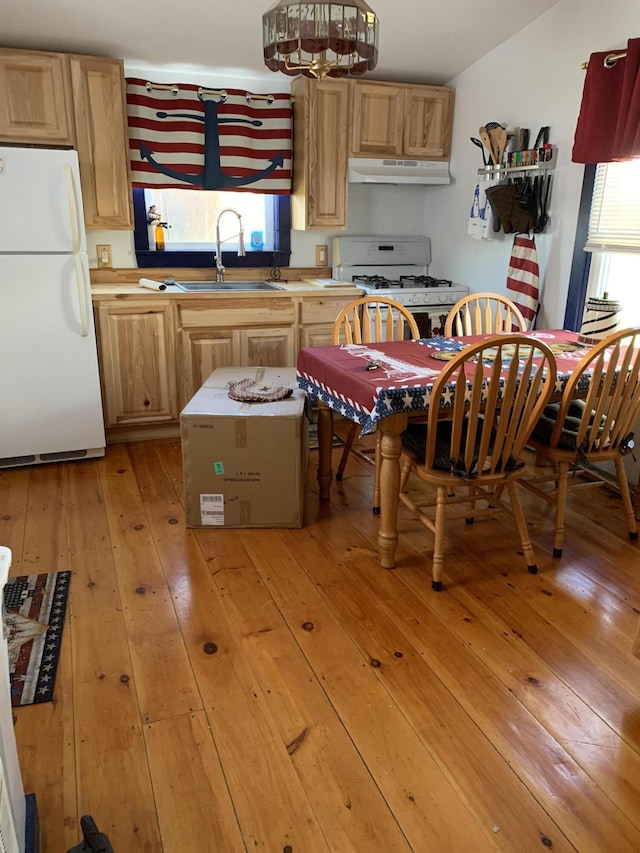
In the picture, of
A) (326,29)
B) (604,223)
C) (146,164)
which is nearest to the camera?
(326,29)

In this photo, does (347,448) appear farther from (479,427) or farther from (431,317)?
(431,317)

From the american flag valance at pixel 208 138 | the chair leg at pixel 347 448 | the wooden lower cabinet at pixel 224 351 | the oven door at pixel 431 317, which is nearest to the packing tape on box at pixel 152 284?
the wooden lower cabinet at pixel 224 351

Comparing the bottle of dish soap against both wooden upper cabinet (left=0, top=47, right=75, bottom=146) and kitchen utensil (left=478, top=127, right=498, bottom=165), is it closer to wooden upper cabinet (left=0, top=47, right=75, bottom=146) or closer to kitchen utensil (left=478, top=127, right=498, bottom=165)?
wooden upper cabinet (left=0, top=47, right=75, bottom=146)

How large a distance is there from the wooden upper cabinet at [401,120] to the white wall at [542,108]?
95mm

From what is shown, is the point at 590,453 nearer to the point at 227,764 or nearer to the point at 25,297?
the point at 227,764

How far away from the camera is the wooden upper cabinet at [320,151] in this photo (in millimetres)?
3928

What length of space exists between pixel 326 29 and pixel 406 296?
7.43 ft

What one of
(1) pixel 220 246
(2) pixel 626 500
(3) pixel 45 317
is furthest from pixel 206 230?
(2) pixel 626 500

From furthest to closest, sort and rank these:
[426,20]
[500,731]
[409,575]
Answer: [426,20]
[409,575]
[500,731]

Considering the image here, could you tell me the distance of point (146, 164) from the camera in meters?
3.83

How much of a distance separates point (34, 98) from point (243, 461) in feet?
7.49

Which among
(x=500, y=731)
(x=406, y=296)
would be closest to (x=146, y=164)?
(x=406, y=296)

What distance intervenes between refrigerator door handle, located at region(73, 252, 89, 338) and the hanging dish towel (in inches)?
90.1

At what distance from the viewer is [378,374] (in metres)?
2.39
